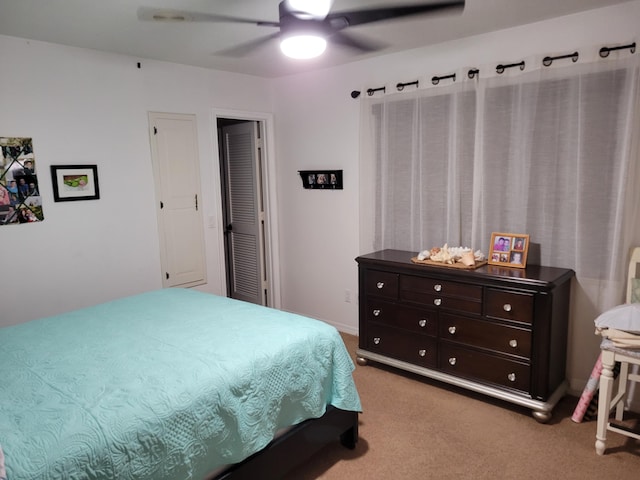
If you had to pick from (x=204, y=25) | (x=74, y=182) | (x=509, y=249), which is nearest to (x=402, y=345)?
(x=509, y=249)

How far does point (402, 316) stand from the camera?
3379mm

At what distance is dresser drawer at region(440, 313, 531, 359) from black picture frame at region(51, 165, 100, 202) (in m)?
2.77

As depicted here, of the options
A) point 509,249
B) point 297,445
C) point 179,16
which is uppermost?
point 179,16

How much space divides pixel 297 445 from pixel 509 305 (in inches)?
60.9

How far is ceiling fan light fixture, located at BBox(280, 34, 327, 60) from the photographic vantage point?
214 cm

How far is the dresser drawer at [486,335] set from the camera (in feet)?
9.27

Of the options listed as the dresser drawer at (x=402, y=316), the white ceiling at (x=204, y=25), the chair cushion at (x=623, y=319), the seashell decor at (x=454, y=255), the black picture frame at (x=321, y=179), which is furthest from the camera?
the black picture frame at (x=321, y=179)

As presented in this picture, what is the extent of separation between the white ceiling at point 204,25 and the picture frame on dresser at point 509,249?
142cm

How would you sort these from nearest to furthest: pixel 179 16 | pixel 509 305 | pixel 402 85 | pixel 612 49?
pixel 179 16
pixel 612 49
pixel 509 305
pixel 402 85

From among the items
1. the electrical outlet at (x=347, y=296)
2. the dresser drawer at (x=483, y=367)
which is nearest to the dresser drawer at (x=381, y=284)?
the dresser drawer at (x=483, y=367)

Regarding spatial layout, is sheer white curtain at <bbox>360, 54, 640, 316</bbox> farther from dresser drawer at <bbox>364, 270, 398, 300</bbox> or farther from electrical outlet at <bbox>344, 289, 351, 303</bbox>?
electrical outlet at <bbox>344, 289, 351, 303</bbox>

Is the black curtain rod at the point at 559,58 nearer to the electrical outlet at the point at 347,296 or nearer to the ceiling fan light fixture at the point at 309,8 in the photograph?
the ceiling fan light fixture at the point at 309,8

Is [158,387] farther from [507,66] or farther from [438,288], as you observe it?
[507,66]

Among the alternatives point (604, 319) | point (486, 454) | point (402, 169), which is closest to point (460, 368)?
point (486, 454)
